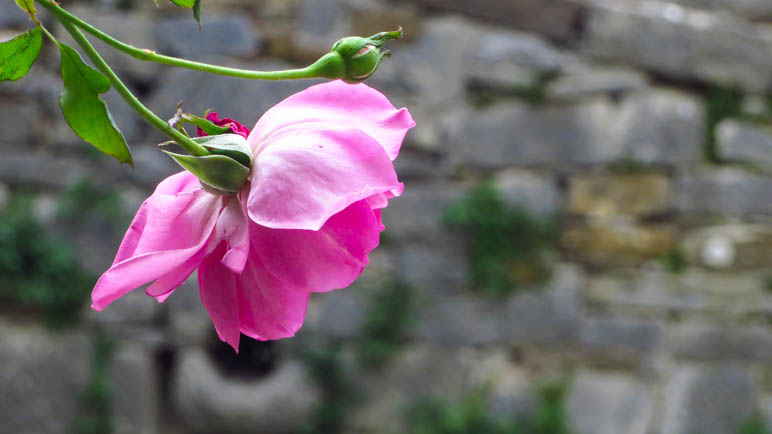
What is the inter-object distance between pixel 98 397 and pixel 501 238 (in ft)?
3.20

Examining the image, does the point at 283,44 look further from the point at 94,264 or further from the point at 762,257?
the point at 762,257

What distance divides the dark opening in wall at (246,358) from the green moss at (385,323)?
217mm

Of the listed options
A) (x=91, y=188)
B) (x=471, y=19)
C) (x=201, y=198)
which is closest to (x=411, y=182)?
(x=471, y=19)

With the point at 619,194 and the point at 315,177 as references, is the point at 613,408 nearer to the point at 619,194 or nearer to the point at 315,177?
the point at 619,194

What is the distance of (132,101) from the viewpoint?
0.26 meters

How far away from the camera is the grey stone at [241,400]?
190cm

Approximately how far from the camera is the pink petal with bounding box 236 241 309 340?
0.32 metres

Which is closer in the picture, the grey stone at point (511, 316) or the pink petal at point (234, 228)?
the pink petal at point (234, 228)

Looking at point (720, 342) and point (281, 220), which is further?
point (720, 342)

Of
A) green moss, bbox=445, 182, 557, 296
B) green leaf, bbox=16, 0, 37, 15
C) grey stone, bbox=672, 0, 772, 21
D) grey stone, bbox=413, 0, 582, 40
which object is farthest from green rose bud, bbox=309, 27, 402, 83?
grey stone, bbox=672, 0, 772, 21

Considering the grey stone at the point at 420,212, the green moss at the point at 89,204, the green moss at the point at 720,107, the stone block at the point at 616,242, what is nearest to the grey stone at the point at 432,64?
the grey stone at the point at 420,212

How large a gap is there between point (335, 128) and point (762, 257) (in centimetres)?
176

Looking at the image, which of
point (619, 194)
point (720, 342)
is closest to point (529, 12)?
point (619, 194)

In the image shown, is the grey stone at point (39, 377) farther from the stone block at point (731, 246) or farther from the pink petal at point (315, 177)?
the pink petal at point (315, 177)
